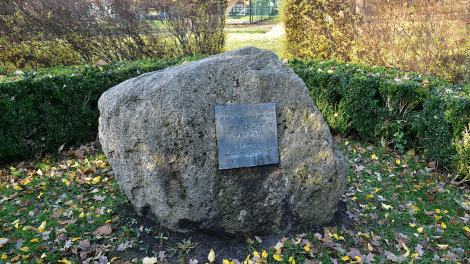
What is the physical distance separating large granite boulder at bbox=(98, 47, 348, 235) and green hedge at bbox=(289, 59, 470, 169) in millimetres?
2390

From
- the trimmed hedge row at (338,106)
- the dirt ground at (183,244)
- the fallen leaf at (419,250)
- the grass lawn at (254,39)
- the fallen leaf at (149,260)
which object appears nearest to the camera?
the fallen leaf at (149,260)

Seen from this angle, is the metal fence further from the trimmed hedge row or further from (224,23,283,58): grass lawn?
the trimmed hedge row

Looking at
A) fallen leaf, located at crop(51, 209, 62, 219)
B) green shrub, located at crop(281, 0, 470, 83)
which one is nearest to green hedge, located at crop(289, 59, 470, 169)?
green shrub, located at crop(281, 0, 470, 83)

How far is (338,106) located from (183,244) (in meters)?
4.15

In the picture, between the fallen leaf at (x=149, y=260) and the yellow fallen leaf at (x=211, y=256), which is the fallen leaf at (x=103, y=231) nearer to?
the fallen leaf at (x=149, y=260)

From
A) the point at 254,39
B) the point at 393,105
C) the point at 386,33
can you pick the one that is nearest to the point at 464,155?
the point at 393,105

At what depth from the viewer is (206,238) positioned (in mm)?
3326

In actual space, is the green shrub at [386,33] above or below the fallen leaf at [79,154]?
above

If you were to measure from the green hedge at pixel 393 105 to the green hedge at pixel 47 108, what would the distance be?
4.27m

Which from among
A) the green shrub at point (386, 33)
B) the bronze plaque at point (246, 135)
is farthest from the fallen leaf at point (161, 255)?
the green shrub at point (386, 33)

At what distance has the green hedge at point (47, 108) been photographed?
15.8ft

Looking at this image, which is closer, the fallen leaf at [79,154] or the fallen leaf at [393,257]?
the fallen leaf at [393,257]

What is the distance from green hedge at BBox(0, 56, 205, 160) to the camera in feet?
15.8

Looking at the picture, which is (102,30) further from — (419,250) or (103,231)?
(419,250)
